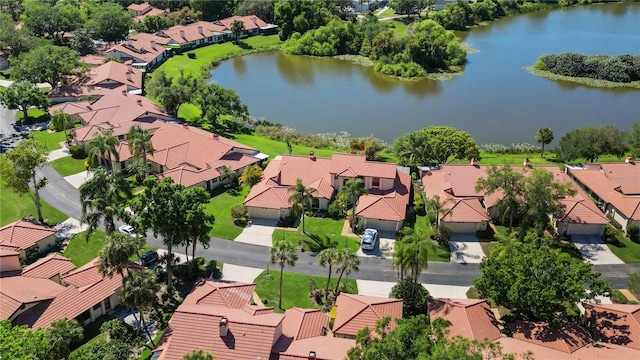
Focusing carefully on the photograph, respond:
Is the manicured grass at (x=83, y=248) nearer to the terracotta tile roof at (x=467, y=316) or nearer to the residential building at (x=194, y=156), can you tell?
the residential building at (x=194, y=156)

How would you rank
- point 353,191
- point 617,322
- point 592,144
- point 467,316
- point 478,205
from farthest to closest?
point 592,144 → point 478,205 → point 353,191 → point 467,316 → point 617,322

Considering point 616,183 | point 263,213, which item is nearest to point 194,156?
point 263,213

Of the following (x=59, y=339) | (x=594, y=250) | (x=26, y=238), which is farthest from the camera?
(x=594, y=250)

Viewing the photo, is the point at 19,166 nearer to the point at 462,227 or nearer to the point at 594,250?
the point at 462,227

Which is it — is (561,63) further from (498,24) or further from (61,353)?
(61,353)

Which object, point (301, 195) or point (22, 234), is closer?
point (22, 234)

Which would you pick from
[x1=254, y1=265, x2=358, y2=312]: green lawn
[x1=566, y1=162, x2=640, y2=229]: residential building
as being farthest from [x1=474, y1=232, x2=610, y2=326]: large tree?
[x1=566, y1=162, x2=640, y2=229]: residential building

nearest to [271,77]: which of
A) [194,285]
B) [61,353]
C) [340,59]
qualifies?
[340,59]
